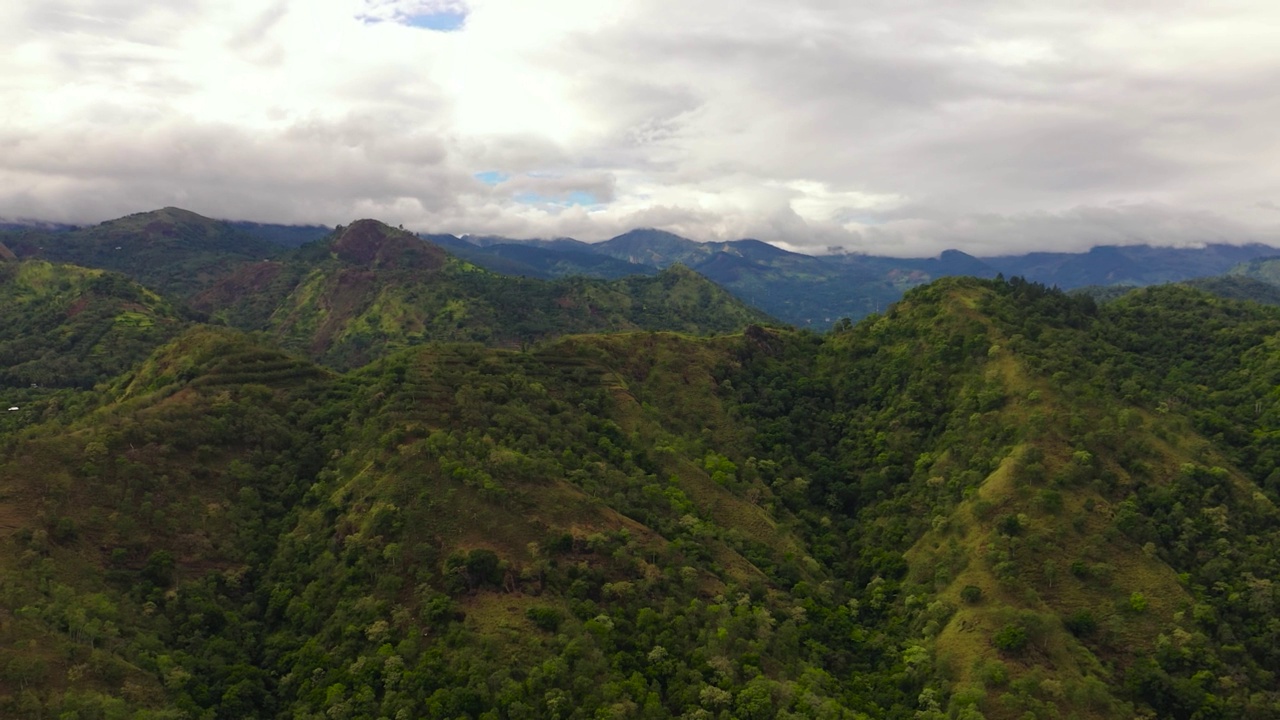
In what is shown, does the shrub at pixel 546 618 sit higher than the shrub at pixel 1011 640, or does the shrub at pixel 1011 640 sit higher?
the shrub at pixel 546 618

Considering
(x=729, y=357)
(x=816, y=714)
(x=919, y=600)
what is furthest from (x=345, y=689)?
(x=729, y=357)

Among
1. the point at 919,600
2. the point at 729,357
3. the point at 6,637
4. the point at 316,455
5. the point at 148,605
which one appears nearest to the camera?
the point at 6,637

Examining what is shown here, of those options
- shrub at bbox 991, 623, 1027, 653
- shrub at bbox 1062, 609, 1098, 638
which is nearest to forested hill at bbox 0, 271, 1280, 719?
shrub at bbox 991, 623, 1027, 653

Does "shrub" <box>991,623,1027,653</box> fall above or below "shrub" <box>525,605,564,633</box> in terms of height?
below

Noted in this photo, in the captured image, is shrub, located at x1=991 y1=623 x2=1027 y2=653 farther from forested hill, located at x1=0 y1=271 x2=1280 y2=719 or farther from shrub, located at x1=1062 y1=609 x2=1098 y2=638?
shrub, located at x1=1062 y1=609 x2=1098 y2=638

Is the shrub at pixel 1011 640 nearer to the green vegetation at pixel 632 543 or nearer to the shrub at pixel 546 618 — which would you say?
the green vegetation at pixel 632 543

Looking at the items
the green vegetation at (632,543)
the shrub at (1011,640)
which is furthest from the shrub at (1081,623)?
the shrub at (1011,640)

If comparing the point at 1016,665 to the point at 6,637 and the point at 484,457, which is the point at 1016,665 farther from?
the point at 6,637

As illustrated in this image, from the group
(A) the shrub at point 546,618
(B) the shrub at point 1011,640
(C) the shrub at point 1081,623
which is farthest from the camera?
(C) the shrub at point 1081,623

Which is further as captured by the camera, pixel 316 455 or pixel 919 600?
pixel 316 455
